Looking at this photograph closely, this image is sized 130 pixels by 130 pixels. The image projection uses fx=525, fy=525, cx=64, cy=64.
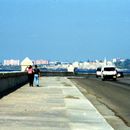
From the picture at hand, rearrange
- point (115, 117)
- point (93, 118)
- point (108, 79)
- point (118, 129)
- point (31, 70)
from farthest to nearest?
1. point (108, 79)
2. point (31, 70)
3. point (115, 117)
4. point (93, 118)
5. point (118, 129)

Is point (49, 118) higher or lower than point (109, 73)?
lower

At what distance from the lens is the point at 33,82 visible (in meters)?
45.6

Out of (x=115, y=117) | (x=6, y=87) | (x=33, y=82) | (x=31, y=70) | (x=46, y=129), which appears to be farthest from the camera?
(x=33, y=82)

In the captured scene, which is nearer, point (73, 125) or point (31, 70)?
point (73, 125)

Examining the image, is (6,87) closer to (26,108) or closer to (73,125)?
(26,108)

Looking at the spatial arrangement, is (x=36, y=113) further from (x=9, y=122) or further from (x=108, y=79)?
(x=108, y=79)

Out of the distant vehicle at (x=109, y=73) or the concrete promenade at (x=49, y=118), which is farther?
the distant vehicle at (x=109, y=73)

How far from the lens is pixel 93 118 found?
1720 cm

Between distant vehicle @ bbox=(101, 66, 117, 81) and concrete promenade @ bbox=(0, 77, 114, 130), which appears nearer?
concrete promenade @ bbox=(0, 77, 114, 130)

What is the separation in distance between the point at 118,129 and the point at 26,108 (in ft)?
19.3

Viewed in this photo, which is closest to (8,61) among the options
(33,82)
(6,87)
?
(33,82)

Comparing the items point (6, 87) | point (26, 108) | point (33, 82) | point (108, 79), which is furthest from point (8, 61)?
point (26, 108)

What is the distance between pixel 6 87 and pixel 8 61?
9918cm

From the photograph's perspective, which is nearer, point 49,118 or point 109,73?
point 49,118
